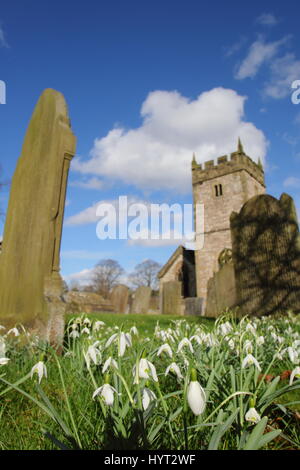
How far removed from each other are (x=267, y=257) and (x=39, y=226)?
19.5 feet

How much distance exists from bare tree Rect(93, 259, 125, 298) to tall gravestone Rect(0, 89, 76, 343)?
5556 cm

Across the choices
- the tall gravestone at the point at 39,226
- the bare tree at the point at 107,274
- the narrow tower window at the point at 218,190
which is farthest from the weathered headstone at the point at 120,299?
the bare tree at the point at 107,274

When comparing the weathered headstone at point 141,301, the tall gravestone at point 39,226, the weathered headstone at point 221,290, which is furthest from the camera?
the weathered headstone at point 141,301

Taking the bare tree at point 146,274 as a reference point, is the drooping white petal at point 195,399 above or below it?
below

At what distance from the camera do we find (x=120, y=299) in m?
19.3

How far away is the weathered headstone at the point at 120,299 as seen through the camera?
19.2 m

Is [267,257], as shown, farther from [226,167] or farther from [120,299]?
[226,167]

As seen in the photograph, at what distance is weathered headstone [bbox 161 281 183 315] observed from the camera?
62.5 ft

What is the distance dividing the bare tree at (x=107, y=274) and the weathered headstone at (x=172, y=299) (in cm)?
4173

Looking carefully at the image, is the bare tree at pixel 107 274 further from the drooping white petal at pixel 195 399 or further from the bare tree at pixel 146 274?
the drooping white petal at pixel 195 399

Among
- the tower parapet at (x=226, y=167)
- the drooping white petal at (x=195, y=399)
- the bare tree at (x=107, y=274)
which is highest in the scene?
the tower parapet at (x=226, y=167)

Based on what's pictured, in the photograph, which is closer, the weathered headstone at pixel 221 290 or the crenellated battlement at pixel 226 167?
the weathered headstone at pixel 221 290

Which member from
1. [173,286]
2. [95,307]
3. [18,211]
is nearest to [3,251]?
[18,211]
